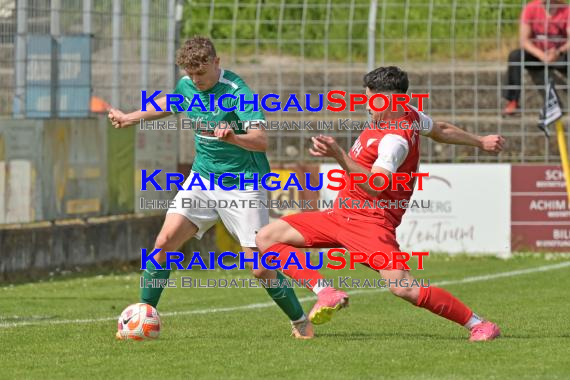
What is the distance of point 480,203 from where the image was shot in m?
18.9

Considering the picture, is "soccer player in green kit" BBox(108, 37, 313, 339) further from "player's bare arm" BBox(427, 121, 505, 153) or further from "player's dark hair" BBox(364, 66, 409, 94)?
"player's bare arm" BBox(427, 121, 505, 153)

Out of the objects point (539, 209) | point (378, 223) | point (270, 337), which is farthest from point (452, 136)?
point (539, 209)

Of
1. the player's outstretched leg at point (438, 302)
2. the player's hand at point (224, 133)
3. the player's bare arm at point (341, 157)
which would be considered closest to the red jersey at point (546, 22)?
the player's outstretched leg at point (438, 302)

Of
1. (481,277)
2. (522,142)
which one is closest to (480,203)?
(522,142)

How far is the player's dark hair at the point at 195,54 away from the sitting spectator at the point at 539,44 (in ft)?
30.4

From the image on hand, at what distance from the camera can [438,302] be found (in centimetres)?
968

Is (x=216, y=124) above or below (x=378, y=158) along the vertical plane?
above

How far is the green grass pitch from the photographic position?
8734mm

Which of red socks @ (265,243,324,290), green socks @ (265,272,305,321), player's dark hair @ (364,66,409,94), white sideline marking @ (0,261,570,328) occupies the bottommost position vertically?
white sideline marking @ (0,261,570,328)

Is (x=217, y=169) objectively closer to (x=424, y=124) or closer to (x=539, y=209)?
(x=424, y=124)

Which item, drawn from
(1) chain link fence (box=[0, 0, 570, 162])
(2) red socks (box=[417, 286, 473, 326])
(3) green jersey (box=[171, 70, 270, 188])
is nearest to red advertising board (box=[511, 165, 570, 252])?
(1) chain link fence (box=[0, 0, 570, 162])

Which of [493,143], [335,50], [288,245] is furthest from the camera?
[335,50]

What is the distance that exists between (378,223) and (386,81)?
39.0 inches

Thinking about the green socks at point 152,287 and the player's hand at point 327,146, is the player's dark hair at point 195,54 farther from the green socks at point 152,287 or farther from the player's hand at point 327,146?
the player's hand at point 327,146
